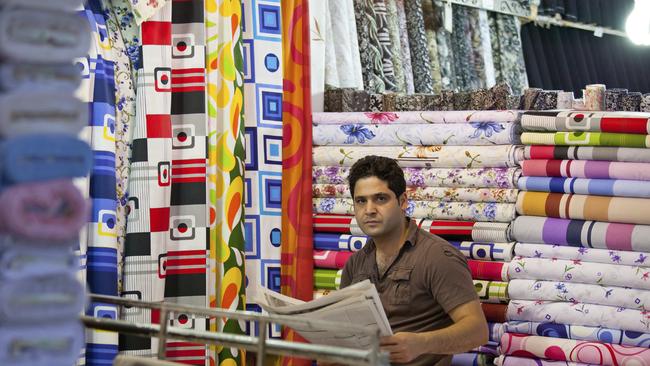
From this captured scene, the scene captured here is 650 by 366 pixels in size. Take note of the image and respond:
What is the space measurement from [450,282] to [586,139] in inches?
40.5

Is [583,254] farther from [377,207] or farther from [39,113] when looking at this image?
[39,113]

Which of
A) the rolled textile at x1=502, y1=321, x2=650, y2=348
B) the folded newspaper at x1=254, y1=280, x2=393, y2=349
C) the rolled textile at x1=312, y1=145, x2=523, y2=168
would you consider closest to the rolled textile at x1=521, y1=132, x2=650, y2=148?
the rolled textile at x1=312, y1=145, x2=523, y2=168

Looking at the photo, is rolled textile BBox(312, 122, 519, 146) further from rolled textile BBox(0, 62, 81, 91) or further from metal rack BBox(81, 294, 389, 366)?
rolled textile BBox(0, 62, 81, 91)

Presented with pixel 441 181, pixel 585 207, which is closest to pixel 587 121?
pixel 585 207

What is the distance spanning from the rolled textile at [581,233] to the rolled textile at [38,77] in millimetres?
3289

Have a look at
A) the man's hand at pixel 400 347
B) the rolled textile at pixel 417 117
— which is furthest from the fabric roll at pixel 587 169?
the man's hand at pixel 400 347

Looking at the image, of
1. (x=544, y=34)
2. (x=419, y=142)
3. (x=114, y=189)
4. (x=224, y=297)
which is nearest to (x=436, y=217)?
(x=419, y=142)

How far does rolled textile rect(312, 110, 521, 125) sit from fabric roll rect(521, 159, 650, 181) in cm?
24

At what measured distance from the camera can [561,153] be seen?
4195 millimetres

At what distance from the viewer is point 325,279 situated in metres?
4.75

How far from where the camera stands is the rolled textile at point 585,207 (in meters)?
3.99

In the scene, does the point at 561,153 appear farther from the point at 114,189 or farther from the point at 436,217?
the point at 114,189

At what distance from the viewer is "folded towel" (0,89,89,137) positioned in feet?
3.31

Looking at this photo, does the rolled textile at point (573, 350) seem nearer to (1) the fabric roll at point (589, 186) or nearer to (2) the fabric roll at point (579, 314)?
(2) the fabric roll at point (579, 314)
